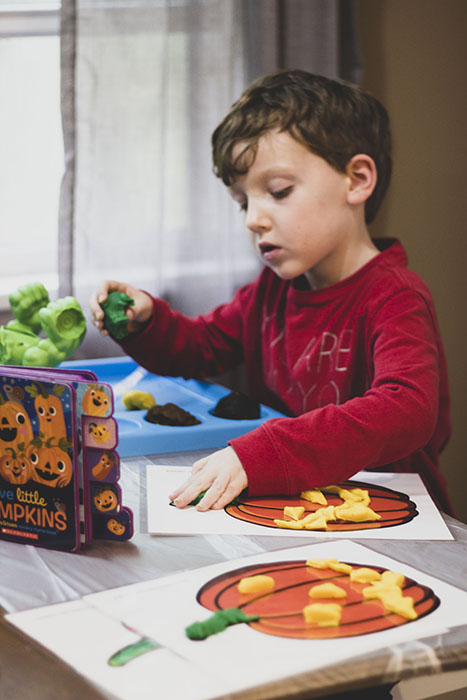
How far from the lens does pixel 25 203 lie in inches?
Answer: 62.7

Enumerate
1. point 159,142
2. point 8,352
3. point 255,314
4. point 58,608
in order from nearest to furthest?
point 58,608
point 8,352
point 255,314
point 159,142

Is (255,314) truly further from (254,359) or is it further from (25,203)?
(25,203)

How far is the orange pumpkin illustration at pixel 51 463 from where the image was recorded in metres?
0.71

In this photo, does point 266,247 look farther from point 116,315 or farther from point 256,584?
point 256,584

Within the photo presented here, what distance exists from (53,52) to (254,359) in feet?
2.34

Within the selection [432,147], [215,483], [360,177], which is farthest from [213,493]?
[432,147]

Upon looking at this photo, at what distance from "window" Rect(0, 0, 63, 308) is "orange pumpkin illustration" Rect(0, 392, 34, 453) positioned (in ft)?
2.57

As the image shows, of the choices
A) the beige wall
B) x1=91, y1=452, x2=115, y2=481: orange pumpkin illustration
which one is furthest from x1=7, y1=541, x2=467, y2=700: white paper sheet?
the beige wall

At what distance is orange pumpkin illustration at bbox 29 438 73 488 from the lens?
0.71 metres

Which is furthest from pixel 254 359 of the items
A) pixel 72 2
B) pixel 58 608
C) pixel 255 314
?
pixel 58 608

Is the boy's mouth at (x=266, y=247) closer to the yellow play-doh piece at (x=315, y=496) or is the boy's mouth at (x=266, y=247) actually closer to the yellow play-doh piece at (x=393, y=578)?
the yellow play-doh piece at (x=315, y=496)

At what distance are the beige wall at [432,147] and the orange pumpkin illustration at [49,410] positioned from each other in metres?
1.25

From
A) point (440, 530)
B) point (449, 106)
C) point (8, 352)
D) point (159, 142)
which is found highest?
point (449, 106)

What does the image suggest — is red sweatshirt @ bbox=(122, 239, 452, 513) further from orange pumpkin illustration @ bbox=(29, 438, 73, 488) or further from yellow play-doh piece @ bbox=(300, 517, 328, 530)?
orange pumpkin illustration @ bbox=(29, 438, 73, 488)
